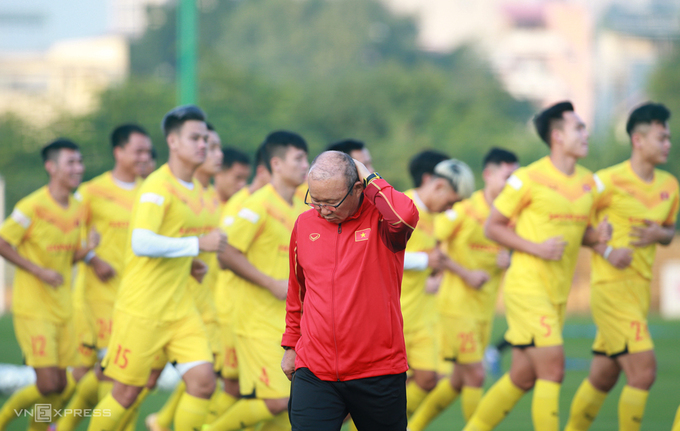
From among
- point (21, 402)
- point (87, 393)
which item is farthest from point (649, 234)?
point (21, 402)

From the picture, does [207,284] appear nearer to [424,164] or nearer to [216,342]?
[216,342]

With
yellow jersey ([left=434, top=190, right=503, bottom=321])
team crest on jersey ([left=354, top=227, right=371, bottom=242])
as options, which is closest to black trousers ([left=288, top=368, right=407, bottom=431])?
team crest on jersey ([left=354, top=227, right=371, bottom=242])

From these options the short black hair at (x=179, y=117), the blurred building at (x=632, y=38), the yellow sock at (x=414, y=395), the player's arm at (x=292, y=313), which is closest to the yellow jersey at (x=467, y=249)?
the yellow sock at (x=414, y=395)

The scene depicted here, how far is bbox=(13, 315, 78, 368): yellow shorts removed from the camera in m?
7.27

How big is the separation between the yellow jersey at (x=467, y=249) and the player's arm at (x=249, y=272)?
253 cm

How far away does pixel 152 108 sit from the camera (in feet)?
109

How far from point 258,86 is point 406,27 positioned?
79.6 ft

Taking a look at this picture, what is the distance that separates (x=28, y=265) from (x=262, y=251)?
91.5 inches

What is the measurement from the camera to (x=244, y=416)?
634cm

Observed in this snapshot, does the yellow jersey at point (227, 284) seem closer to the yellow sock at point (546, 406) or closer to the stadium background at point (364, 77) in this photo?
the stadium background at point (364, 77)

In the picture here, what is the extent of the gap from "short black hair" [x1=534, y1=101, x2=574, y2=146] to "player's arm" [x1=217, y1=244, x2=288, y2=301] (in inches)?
100.0

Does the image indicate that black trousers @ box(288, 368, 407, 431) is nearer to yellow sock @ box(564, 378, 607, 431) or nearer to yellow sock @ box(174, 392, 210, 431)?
yellow sock @ box(174, 392, 210, 431)

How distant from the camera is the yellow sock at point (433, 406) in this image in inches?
307

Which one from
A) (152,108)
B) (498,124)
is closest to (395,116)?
(498,124)
